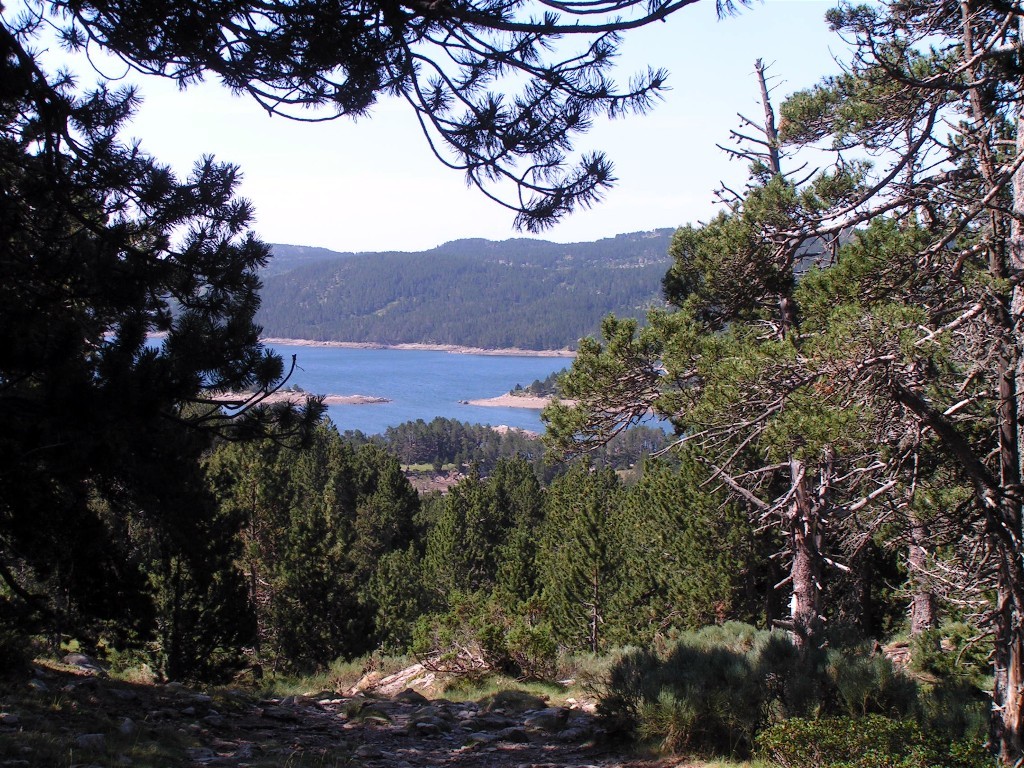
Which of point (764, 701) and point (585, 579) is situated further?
point (585, 579)

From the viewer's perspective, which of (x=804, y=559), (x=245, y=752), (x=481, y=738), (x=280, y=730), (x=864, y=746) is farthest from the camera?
(x=804, y=559)

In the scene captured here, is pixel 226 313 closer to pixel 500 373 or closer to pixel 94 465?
pixel 94 465

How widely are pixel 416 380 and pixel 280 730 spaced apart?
129905mm

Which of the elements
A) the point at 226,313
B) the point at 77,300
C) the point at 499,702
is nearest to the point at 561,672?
the point at 499,702

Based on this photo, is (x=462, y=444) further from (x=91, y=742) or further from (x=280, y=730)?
(x=91, y=742)

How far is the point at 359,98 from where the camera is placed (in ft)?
14.1

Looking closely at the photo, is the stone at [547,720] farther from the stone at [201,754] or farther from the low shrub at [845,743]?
the stone at [201,754]

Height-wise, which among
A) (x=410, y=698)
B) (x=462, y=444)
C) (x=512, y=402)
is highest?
A: (x=410, y=698)

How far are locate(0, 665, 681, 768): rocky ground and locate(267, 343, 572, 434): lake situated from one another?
5464 centimetres

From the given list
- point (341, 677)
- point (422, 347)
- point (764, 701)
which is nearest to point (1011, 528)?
point (764, 701)

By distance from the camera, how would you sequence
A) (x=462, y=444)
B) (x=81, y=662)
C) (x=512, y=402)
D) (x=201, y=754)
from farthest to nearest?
(x=512, y=402), (x=462, y=444), (x=81, y=662), (x=201, y=754)

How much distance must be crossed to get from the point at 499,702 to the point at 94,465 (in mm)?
4030

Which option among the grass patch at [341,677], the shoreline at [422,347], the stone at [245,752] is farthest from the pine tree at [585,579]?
the shoreline at [422,347]

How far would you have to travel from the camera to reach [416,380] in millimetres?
134625
